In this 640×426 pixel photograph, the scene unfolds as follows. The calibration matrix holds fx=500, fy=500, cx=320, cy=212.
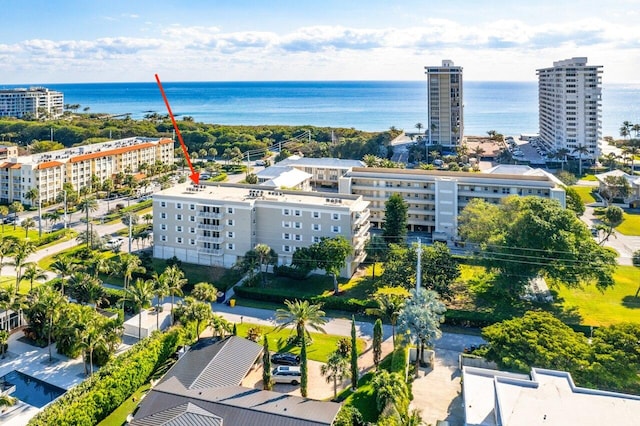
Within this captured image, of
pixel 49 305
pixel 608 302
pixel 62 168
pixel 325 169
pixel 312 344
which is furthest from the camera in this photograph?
pixel 325 169

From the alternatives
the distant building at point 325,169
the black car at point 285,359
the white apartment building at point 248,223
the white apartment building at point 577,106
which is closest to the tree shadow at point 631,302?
the white apartment building at point 248,223

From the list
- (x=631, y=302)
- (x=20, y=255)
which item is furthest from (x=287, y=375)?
(x=631, y=302)

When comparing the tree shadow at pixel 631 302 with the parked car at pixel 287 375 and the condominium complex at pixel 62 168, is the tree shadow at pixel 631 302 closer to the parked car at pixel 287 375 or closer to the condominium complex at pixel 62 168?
the parked car at pixel 287 375

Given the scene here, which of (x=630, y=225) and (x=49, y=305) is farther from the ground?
(x=630, y=225)

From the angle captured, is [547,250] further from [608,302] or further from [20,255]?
[20,255]

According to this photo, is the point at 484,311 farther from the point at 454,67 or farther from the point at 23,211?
the point at 454,67

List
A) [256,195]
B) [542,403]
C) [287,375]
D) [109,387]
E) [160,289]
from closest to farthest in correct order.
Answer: [542,403] → [109,387] → [287,375] → [160,289] → [256,195]
